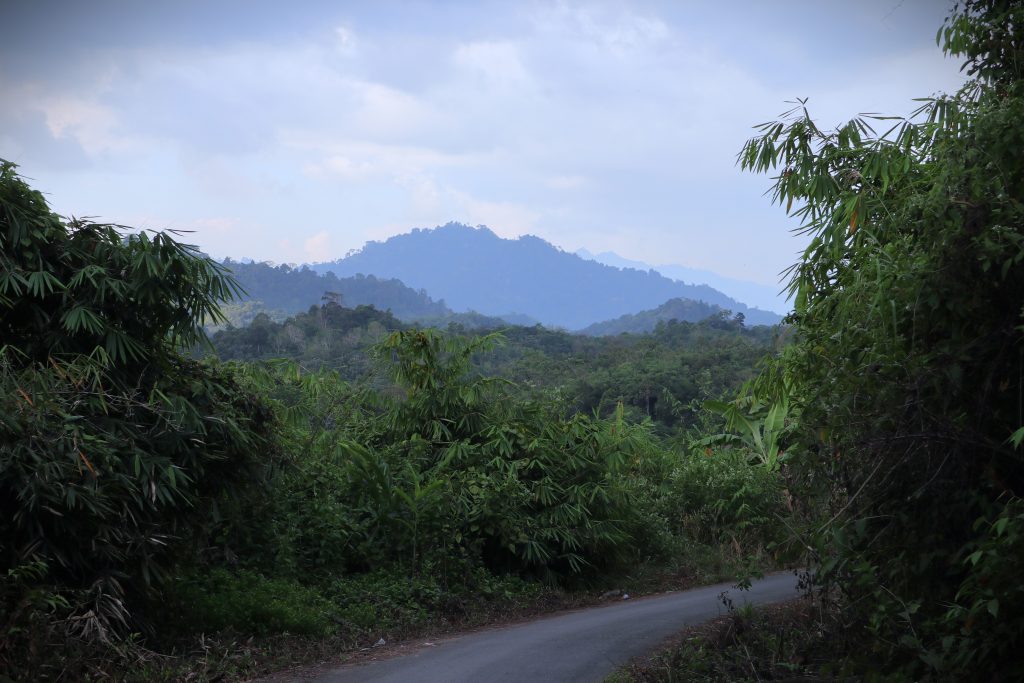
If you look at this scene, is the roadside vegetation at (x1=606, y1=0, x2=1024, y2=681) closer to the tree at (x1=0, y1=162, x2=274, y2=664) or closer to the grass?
the grass

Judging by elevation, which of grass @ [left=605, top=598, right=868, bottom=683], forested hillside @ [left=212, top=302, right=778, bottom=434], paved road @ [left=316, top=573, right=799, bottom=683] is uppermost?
forested hillside @ [left=212, top=302, right=778, bottom=434]

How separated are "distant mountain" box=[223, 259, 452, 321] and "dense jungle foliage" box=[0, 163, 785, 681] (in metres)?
82.9

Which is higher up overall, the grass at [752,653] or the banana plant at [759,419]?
the banana plant at [759,419]

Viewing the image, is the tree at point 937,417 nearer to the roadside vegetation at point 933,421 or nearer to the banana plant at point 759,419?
the roadside vegetation at point 933,421

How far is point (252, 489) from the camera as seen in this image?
9281 millimetres

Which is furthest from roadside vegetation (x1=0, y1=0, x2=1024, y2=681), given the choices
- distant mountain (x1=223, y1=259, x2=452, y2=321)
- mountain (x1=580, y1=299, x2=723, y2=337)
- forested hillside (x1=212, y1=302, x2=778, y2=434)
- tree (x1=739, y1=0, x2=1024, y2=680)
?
mountain (x1=580, y1=299, x2=723, y2=337)

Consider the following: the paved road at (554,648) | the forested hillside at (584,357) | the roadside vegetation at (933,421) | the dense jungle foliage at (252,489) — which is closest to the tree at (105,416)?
the dense jungle foliage at (252,489)

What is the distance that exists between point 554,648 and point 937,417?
4800 millimetres

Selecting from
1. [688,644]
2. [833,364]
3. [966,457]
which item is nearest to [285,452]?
[688,644]

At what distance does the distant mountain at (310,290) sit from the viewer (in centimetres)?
10119

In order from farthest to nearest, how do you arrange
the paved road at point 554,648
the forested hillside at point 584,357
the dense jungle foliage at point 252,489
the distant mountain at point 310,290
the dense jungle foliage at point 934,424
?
the distant mountain at point 310,290
the forested hillside at point 584,357
the paved road at point 554,648
the dense jungle foliage at point 252,489
the dense jungle foliage at point 934,424

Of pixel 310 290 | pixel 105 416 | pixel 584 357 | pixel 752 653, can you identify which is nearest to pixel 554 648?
pixel 752 653

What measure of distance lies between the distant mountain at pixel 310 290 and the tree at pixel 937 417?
9063 centimetres

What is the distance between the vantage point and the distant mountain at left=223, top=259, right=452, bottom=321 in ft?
332
